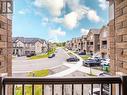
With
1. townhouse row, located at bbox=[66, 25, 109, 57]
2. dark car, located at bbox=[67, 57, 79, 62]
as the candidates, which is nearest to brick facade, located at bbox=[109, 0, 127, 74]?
dark car, located at bbox=[67, 57, 79, 62]

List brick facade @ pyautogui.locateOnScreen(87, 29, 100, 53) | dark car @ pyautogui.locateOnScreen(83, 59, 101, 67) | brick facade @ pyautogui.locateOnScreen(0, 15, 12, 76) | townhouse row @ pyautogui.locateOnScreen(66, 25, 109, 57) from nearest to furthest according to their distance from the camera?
1. brick facade @ pyautogui.locateOnScreen(0, 15, 12, 76)
2. dark car @ pyautogui.locateOnScreen(83, 59, 101, 67)
3. townhouse row @ pyautogui.locateOnScreen(66, 25, 109, 57)
4. brick facade @ pyautogui.locateOnScreen(87, 29, 100, 53)

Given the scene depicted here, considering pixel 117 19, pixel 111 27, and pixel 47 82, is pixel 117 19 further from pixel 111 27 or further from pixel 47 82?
pixel 47 82

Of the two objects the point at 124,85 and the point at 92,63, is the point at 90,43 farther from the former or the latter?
the point at 124,85

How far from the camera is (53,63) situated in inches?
585

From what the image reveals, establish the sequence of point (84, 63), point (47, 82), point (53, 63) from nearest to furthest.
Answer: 1. point (47, 82)
2. point (84, 63)
3. point (53, 63)

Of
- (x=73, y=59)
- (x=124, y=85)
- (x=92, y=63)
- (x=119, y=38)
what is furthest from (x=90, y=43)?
(x=124, y=85)

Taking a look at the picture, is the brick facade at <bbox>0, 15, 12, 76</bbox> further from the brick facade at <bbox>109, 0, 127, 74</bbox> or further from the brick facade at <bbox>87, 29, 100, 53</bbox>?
the brick facade at <bbox>87, 29, 100, 53</bbox>

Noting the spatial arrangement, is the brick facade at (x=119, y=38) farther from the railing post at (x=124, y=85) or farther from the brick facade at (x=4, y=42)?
the brick facade at (x=4, y=42)

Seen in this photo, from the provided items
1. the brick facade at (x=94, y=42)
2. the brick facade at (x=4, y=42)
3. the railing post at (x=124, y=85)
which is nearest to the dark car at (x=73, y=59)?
the brick facade at (x=94, y=42)

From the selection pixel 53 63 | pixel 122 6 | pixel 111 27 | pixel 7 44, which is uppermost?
pixel 122 6

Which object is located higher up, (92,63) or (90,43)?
(90,43)

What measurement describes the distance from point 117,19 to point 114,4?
0.21 m

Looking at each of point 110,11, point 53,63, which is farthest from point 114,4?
point 53,63

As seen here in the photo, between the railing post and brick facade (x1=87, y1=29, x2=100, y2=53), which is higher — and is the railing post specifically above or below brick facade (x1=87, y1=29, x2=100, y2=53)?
below
